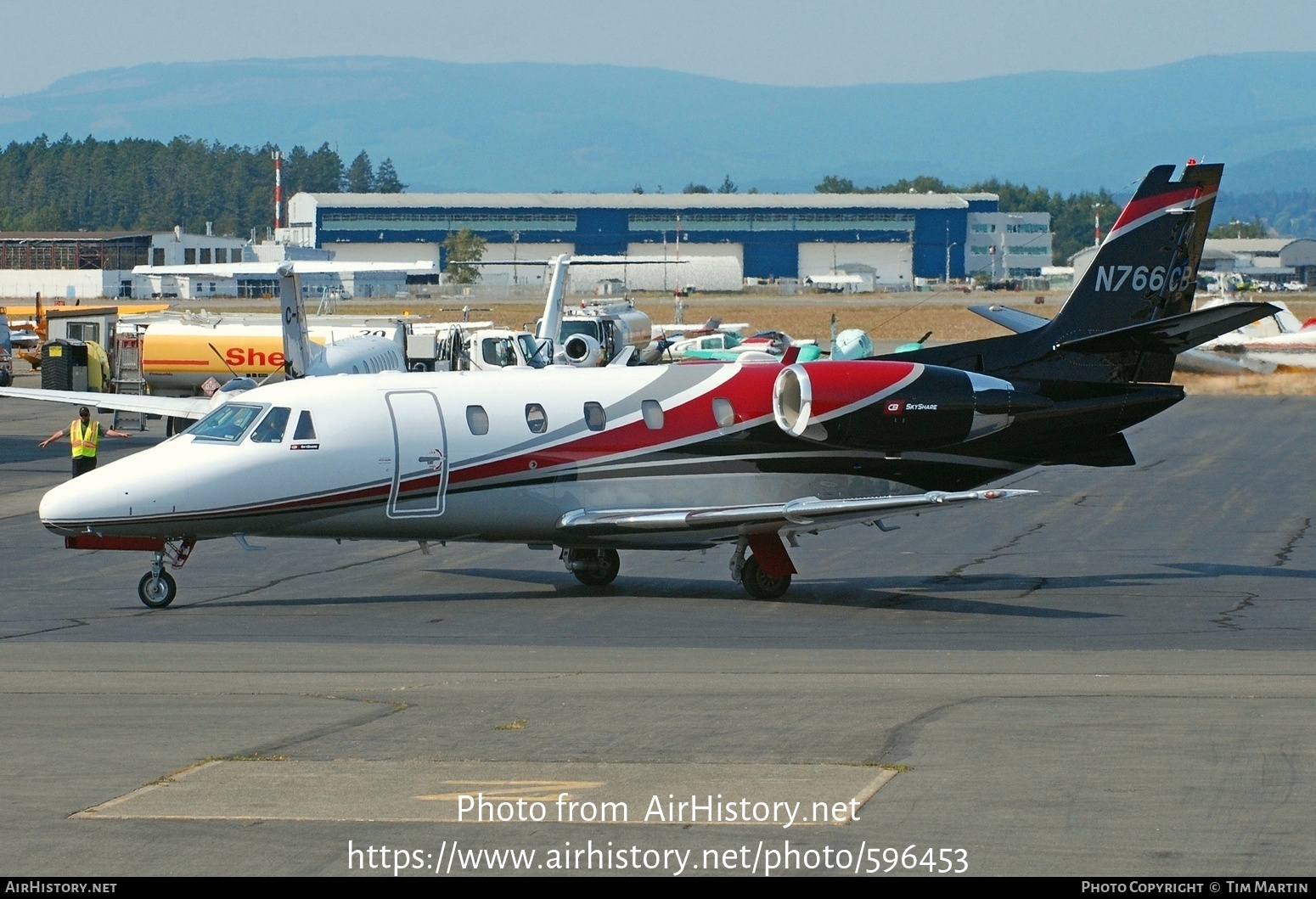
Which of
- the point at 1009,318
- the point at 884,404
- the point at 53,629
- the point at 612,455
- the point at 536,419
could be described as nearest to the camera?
the point at 53,629

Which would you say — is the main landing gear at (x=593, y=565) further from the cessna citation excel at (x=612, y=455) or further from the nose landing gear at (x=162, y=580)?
the nose landing gear at (x=162, y=580)

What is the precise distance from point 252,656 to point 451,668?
2.20 m

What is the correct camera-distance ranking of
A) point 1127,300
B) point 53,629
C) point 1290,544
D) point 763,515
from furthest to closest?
1. point 1290,544
2. point 1127,300
3. point 763,515
4. point 53,629

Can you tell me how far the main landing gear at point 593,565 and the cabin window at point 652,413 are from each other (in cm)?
192

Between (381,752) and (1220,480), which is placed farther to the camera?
(1220,480)

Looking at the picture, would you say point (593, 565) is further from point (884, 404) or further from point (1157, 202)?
point (1157, 202)

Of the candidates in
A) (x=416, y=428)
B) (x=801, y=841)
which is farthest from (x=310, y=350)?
(x=801, y=841)

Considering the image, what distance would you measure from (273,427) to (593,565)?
15.4 ft

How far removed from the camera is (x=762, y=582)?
69.5 ft

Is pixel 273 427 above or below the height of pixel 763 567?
above

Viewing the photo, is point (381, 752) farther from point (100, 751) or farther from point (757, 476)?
point (757, 476)

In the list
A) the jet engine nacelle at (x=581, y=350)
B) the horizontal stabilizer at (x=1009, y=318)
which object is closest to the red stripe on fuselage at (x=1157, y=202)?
the horizontal stabilizer at (x=1009, y=318)

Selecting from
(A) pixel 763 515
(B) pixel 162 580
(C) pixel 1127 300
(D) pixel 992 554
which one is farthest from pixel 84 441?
(C) pixel 1127 300

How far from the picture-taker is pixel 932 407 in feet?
70.2
